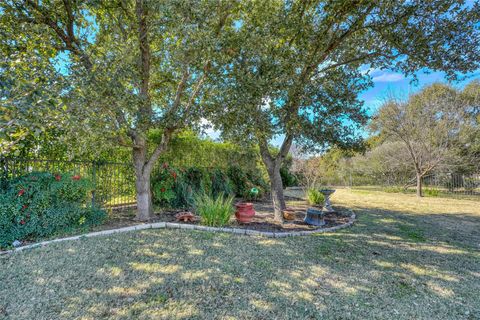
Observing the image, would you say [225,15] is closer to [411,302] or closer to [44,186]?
[44,186]

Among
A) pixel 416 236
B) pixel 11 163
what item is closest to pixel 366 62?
pixel 416 236

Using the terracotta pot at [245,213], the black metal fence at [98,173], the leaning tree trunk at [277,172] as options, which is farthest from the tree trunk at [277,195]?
the black metal fence at [98,173]

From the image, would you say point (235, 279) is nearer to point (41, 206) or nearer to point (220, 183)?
point (41, 206)

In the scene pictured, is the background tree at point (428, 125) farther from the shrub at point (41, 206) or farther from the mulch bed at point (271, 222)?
the shrub at point (41, 206)

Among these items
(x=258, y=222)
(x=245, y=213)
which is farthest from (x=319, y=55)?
(x=258, y=222)

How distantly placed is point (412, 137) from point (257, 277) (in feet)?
46.5

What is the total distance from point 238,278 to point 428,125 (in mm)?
14639

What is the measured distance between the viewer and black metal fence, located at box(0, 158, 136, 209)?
443cm

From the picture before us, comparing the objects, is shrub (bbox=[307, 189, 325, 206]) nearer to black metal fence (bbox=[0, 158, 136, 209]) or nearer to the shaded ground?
the shaded ground

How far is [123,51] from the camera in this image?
445cm

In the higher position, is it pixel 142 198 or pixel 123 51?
pixel 123 51

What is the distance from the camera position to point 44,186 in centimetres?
424

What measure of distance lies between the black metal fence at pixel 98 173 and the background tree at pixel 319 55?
3.16m

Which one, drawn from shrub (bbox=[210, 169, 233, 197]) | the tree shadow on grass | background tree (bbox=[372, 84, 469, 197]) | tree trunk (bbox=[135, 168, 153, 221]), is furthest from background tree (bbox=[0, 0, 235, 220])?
background tree (bbox=[372, 84, 469, 197])
